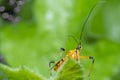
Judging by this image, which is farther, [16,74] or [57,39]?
[57,39]

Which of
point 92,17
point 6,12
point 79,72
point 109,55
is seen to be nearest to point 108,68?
point 109,55

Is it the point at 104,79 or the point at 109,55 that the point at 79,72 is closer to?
the point at 104,79

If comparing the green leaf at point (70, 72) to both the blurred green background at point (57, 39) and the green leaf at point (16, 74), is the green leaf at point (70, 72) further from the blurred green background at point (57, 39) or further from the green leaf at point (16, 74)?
the blurred green background at point (57, 39)

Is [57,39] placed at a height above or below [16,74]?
above

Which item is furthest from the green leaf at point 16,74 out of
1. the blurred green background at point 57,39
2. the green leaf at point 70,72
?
the blurred green background at point 57,39

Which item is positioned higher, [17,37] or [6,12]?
[6,12]

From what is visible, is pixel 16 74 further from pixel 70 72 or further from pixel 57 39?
pixel 57 39

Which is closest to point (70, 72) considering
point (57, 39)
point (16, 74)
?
point (16, 74)
